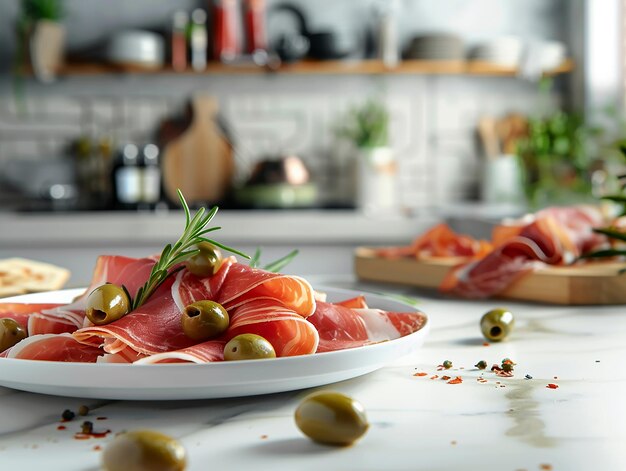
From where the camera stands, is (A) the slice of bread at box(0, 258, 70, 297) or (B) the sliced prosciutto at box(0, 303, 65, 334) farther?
(A) the slice of bread at box(0, 258, 70, 297)

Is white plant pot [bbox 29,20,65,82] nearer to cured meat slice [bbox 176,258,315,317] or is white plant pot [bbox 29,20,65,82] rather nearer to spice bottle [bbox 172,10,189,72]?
spice bottle [bbox 172,10,189,72]

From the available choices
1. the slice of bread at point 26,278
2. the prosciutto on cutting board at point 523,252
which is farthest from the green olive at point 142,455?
the prosciutto on cutting board at point 523,252

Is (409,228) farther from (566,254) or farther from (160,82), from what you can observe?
(566,254)

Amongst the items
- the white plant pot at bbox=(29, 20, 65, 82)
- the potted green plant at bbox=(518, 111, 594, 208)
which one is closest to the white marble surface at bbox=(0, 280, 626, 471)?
the potted green plant at bbox=(518, 111, 594, 208)

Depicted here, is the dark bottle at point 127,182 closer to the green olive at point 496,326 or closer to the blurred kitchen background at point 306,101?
the blurred kitchen background at point 306,101

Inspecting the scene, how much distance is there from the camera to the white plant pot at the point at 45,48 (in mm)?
3699

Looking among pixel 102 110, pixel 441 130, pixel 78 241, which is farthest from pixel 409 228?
pixel 102 110

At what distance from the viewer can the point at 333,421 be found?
2.10 feet

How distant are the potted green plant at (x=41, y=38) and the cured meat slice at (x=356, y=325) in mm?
3127

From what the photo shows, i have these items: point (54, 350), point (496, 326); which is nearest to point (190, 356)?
point (54, 350)

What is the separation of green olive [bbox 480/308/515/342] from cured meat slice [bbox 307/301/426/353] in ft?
0.43

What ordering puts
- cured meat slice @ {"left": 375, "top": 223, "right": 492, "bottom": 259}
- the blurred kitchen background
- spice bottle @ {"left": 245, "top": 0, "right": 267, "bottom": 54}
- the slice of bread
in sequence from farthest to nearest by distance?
spice bottle @ {"left": 245, "top": 0, "right": 267, "bottom": 54}
the blurred kitchen background
cured meat slice @ {"left": 375, "top": 223, "right": 492, "bottom": 259}
the slice of bread

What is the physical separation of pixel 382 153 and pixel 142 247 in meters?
1.16

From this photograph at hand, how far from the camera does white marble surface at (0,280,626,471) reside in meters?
0.61
